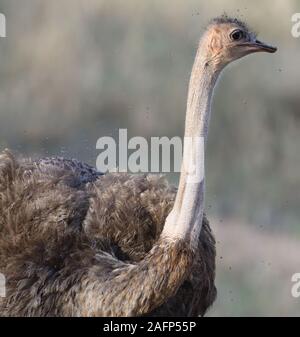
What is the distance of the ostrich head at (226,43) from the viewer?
466cm

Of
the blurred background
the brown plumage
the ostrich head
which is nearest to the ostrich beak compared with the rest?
the ostrich head

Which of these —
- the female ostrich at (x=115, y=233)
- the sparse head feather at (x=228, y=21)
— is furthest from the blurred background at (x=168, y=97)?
the sparse head feather at (x=228, y=21)

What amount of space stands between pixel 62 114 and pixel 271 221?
1667 mm

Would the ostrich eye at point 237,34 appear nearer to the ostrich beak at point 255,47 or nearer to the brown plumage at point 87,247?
the ostrich beak at point 255,47

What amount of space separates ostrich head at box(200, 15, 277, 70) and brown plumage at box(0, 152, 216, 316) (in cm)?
64

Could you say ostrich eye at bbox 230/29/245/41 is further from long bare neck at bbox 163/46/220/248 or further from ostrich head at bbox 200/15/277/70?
long bare neck at bbox 163/46/220/248

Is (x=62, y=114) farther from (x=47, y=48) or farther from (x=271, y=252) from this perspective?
(x=271, y=252)

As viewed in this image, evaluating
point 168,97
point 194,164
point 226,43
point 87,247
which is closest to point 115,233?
point 87,247

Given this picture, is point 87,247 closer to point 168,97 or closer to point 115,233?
point 115,233

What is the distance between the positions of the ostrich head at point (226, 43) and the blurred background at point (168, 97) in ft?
10.4

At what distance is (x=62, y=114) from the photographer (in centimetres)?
895

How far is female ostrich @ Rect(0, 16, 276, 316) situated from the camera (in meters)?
4.57

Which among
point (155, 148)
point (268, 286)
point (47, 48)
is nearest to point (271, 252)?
point (268, 286)

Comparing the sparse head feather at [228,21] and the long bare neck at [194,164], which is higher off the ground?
the sparse head feather at [228,21]
